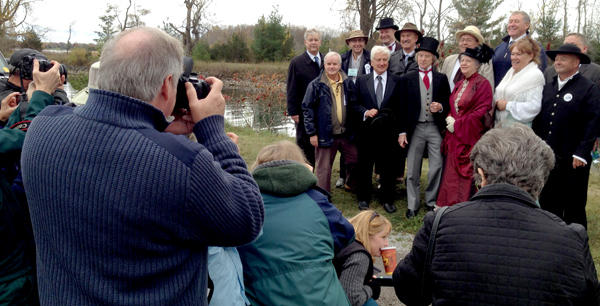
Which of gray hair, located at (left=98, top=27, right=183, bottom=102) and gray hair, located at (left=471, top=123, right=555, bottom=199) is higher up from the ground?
gray hair, located at (left=98, top=27, right=183, bottom=102)

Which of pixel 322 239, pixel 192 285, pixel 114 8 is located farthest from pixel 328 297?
pixel 114 8

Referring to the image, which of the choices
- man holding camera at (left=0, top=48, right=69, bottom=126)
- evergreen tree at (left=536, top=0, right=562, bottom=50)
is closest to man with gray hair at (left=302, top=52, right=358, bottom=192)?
man holding camera at (left=0, top=48, right=69, bottom=126)

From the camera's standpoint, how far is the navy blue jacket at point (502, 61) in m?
4.78

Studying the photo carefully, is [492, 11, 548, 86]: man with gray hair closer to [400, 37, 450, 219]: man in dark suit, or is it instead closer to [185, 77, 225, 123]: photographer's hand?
[400, 37, 450, 219]: man in dark suit

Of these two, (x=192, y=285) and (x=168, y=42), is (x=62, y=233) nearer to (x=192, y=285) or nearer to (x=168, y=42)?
(x=192, y=285)

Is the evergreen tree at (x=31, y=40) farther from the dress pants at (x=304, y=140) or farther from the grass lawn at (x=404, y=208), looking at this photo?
the dress pants at (x=304, y=140)

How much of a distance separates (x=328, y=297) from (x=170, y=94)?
3.44 feet

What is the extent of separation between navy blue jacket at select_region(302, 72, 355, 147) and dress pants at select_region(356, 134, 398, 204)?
0.27 metres

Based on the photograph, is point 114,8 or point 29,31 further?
point 114,8

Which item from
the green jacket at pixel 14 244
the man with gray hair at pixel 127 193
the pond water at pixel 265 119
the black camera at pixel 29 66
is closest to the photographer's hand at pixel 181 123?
the man with gray hair at pixel 127 193

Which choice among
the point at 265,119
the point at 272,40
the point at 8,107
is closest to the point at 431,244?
the point at 8,107

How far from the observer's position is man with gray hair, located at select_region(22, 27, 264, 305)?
1.15 m

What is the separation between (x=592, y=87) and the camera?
3.98 m

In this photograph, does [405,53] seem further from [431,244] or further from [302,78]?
[431,244]
